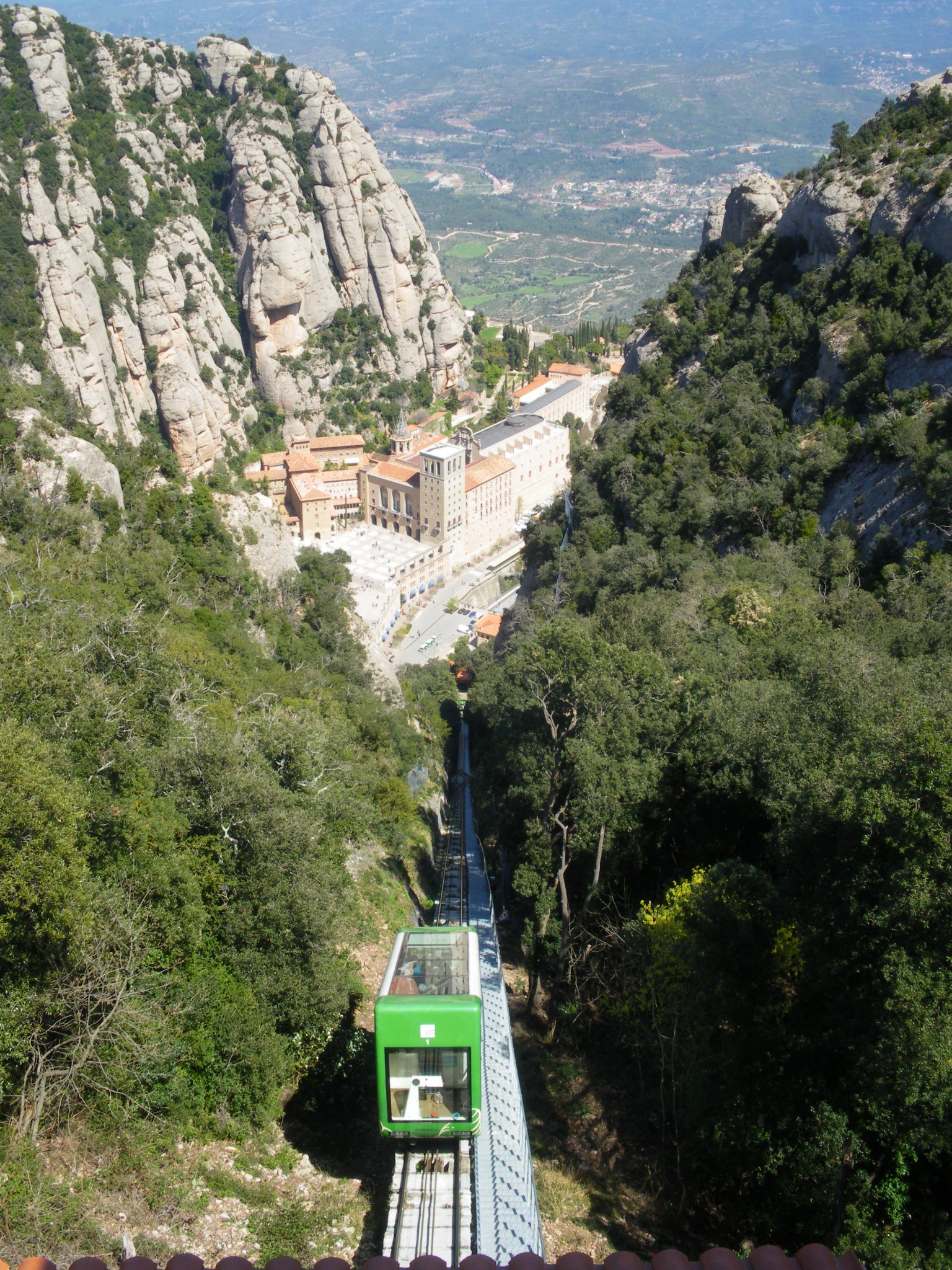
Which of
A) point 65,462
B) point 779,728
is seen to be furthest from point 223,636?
point 779,728

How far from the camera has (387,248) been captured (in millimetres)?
96812

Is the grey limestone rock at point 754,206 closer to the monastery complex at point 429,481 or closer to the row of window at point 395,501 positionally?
the monastery complex at point 429,481

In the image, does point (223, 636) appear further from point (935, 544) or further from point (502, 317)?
point (502, 317)

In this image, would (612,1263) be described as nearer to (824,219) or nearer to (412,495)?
(824,219)

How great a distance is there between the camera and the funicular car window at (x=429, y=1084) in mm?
11086

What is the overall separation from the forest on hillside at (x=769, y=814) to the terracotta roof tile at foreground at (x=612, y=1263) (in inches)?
111

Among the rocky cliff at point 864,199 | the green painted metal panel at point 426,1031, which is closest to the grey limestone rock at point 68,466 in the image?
the green painted metal panel at point 426,1031

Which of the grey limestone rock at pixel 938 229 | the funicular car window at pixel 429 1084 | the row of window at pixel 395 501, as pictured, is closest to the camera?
the funicular car window at pixel 429 1084

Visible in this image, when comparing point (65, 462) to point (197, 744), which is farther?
point (65, 462)

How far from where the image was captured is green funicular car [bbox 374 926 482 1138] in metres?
11.0

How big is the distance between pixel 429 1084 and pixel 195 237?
294 ft

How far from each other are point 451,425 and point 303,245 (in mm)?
22275

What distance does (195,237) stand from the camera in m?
85.6

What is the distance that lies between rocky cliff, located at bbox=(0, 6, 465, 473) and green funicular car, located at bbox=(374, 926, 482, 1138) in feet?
193
